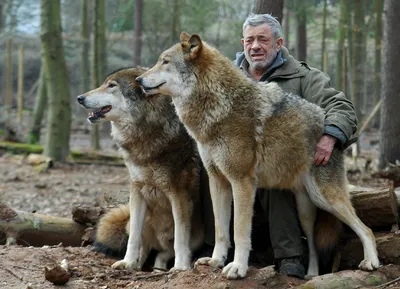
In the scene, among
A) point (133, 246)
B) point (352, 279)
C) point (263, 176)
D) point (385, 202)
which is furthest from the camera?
point (133, 246)

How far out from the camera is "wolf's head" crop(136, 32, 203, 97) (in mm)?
4797

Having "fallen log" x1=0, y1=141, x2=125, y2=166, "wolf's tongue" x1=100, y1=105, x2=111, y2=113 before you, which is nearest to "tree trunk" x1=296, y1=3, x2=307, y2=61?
"fallen log" x1=0, y1=141, x2=125, y2=166

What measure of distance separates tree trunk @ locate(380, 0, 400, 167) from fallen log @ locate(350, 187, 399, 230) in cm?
531

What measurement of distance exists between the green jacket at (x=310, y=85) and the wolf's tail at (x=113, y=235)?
2.03 metres

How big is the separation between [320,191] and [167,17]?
758 inches

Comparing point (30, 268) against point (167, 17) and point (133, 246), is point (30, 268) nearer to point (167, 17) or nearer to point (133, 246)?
point (133, 246)

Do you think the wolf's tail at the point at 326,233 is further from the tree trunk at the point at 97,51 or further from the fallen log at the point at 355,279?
the tree trunk at the point at 97,51

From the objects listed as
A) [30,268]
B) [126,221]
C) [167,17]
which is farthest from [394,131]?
[167,17]

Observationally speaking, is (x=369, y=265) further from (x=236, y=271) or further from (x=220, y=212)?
(x=220, y=212)

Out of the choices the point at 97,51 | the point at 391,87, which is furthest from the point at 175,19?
the point at 391,87

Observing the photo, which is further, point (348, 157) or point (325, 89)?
point (348, 157)

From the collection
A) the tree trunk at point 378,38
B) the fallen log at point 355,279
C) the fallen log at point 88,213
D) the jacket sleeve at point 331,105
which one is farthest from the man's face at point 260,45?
the tree trunk at point 378,38

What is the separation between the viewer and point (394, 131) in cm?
1026

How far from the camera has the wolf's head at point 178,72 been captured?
15.7 ft
